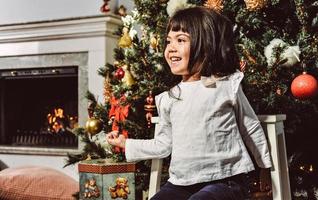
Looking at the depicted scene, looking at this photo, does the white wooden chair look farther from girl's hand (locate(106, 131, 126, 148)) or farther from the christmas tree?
the christmas tree

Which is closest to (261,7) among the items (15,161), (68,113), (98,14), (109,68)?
(109,68)

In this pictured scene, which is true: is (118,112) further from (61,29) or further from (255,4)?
(61,29)

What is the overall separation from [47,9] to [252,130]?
2.12 meters

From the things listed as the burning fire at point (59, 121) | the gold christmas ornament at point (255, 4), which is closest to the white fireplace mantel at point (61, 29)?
the burning fire at point (59, 121)

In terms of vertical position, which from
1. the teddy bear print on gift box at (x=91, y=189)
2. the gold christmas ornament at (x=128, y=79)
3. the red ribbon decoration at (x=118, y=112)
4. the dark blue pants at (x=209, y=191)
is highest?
the gold christmas ornament at (x=128, y=79)

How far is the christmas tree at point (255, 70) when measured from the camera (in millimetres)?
1656

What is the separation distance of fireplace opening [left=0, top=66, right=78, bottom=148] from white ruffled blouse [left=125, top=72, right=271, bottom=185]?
5.99 feet

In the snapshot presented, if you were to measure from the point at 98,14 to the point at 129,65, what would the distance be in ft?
3.26

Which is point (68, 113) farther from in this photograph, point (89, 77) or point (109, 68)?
point (109, 68)

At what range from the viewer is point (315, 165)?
6.20ft

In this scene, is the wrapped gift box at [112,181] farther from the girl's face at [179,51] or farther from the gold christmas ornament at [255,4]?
the gold christmas ornament at [255,4]

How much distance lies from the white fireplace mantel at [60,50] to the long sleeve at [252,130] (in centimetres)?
166

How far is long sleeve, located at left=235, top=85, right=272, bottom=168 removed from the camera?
48.9 inches

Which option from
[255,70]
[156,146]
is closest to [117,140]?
[156,146]
